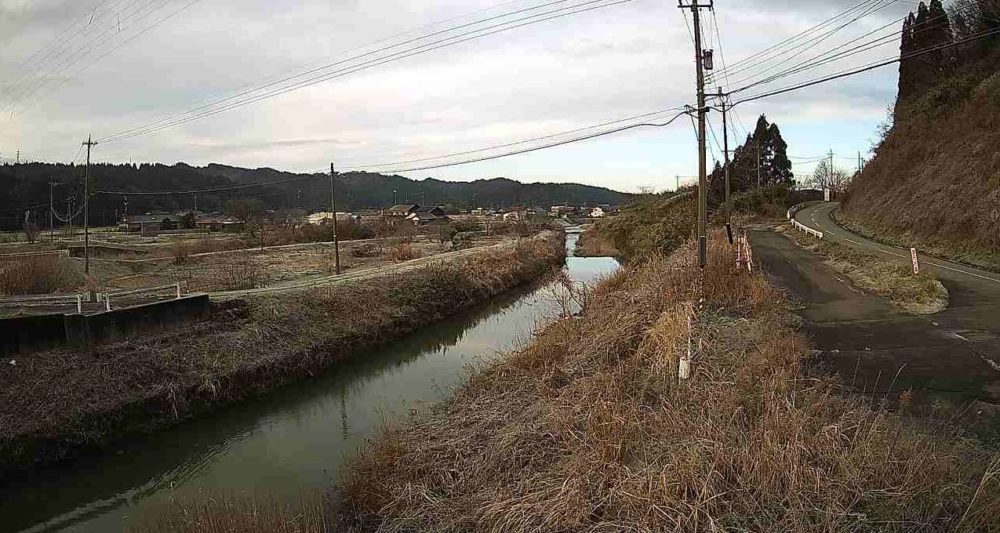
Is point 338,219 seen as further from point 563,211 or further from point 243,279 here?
point 563,211

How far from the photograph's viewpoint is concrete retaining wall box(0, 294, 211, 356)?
13914 mm

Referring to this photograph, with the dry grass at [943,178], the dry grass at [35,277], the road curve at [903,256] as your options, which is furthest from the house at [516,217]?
the dry grass at [35,277]

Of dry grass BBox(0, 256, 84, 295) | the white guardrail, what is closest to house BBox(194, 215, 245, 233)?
dry grass BBox(0, 256, 84, 295)

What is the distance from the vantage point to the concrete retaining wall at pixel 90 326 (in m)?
13.9

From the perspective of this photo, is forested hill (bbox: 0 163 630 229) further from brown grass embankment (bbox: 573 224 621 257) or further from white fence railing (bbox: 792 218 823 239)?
white fence railing (bbox: 792 218 823 239)

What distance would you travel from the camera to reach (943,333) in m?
12.1

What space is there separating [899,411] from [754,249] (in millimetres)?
23191

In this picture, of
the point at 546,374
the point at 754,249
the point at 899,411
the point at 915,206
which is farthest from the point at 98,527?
the point at 915,206

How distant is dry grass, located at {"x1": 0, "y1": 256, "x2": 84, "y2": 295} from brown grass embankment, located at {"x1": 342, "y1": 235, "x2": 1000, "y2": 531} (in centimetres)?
1735

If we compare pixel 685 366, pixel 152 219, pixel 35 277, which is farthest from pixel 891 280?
pixel 152 219

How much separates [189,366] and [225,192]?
105017 millimetres

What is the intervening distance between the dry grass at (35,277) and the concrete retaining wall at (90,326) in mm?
7789

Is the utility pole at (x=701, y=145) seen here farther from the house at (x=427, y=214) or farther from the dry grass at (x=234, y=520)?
the house at (x=427, y=214)

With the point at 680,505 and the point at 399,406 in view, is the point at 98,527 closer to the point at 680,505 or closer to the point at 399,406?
the point at 399,406
